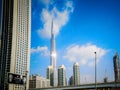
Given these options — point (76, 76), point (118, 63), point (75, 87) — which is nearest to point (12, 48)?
point (75, 87)

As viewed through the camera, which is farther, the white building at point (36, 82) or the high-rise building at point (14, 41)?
the white building at point (36, 82)

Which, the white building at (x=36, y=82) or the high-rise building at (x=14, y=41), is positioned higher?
the high-rise building at (x=14, y=41)

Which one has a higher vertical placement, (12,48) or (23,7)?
(23,7)

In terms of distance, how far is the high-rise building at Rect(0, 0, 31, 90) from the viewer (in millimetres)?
125438

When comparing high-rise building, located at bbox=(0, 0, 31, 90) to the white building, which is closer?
high-rise building, located at bbox=(0, 0, 31, 90)

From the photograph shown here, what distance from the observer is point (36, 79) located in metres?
177

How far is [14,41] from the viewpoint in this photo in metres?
130

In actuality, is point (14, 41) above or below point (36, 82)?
above

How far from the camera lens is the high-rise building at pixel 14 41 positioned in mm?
125438

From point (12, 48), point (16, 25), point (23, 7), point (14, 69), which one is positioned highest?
point (23, 7)

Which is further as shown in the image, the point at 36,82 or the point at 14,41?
the point at 36,82

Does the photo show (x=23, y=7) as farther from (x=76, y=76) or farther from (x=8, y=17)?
(x=76, y=76)

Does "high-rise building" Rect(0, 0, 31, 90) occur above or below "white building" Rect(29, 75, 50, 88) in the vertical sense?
above

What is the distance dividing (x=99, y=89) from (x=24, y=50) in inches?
2121
